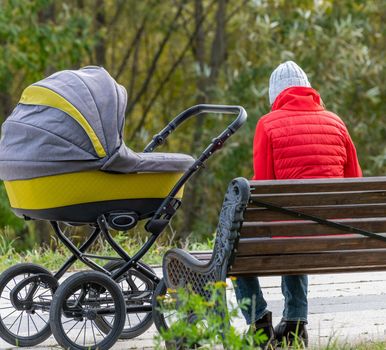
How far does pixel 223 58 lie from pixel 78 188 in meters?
16.2

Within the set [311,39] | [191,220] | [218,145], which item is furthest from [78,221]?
[191,220]

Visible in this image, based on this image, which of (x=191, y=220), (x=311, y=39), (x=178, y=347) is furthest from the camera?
(x=191, y=220)

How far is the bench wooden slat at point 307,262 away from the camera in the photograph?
5539 mm

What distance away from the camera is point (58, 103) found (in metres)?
5.95

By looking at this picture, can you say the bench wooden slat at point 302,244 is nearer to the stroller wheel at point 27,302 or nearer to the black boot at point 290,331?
the black boot at point 290,331

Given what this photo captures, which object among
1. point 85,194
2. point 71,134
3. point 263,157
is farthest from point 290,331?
point 71,134

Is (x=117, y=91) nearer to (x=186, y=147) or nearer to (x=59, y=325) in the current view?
(x=59, y=325)

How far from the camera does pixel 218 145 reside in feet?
20.1

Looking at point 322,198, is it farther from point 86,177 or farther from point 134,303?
point 134,303

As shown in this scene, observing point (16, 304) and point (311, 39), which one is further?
point (311, 39)

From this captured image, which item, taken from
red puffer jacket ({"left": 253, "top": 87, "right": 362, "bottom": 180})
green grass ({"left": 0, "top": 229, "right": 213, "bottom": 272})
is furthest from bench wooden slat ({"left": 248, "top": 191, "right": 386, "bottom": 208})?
green grass ({"left": 0, "top": 229, "right": 213, "bottom": 272})

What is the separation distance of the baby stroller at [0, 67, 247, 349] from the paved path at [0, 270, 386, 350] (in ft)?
1.37

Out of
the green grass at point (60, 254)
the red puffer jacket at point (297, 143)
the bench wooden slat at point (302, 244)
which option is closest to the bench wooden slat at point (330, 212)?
the bench wooden slat at point (302, 244)

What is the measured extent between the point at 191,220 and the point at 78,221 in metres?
14.7
